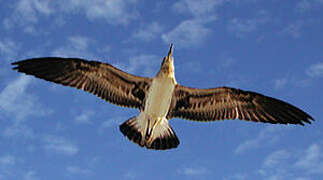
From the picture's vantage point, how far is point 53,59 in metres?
14.2

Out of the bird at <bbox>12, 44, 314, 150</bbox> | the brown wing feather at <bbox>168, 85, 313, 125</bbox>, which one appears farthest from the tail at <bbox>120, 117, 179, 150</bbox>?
the brown wing feather at <bbox>168, 85, 313, 125</bbox>

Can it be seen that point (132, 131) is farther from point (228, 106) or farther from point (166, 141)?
point (228, 106)

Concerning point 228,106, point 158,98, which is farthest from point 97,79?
point 228,106

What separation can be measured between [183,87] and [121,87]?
4.68 feet

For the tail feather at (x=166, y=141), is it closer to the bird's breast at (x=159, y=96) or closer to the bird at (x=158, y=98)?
the bird at (x=158, y=98)

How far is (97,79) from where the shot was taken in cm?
1433

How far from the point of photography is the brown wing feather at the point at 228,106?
14.4 meters

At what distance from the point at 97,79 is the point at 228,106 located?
309cm

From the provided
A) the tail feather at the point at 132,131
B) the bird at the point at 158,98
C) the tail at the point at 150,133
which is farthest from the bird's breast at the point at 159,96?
the tail feather at the point at 132,131

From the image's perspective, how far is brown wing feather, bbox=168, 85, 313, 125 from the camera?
14391mm

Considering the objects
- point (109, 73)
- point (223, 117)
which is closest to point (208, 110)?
point (223, 117)

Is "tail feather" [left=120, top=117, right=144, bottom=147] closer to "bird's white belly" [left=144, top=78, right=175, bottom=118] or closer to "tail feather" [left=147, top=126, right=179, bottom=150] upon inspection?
"tail feather" [left=147, top=126, right=179, bottom=150]

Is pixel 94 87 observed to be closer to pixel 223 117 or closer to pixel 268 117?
pixel 223 117

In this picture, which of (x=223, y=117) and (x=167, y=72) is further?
(x=223, y=117)
